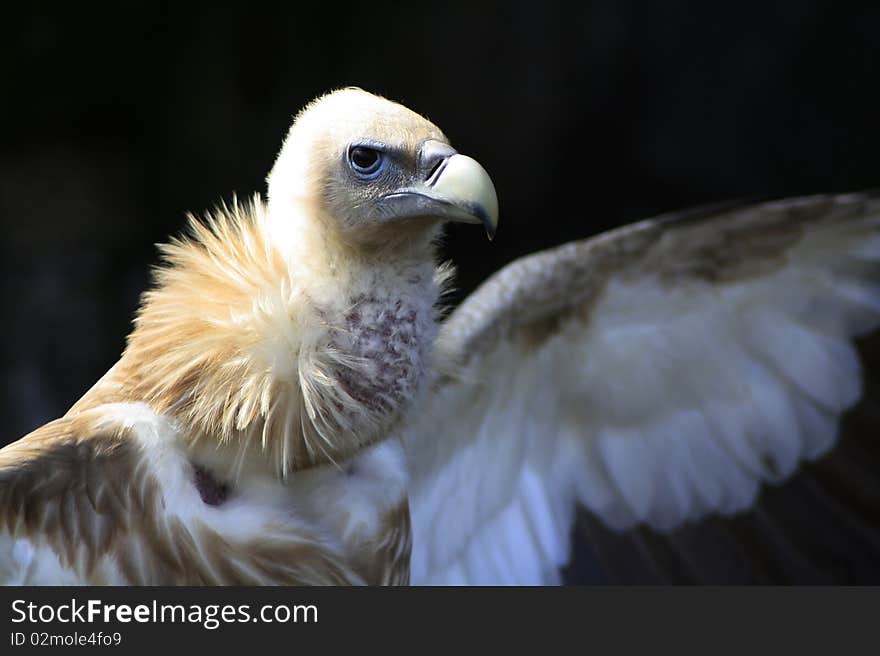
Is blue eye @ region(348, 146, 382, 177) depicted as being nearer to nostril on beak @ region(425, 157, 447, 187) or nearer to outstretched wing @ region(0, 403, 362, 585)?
nostril on beak @ region(425, 157, 447, 187)

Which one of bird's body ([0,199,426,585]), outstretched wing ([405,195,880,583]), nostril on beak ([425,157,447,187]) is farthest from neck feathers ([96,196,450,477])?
outstretched wing ([405,195,880,583])

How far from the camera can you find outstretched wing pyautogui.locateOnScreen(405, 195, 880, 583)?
2.23 meters

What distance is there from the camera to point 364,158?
175cm

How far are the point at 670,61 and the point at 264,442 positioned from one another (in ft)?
12.0

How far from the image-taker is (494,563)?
2.66m

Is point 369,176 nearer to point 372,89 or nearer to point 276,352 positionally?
point 276,352

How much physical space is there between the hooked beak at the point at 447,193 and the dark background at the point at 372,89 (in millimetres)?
3169

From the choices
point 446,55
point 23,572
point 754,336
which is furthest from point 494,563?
point 446,55

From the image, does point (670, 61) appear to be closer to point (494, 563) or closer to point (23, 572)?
point (494, 563)

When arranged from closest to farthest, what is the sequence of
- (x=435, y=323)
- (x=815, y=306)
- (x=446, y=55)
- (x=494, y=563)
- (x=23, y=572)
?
(x=23, y=572) < (x=435, y=323) < (x=815, y=306) < (x=494, y=563) < (x=446, y=55)

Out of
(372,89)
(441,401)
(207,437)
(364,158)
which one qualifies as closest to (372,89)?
(372,89)

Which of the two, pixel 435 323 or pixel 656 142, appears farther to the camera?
pixel 656 142

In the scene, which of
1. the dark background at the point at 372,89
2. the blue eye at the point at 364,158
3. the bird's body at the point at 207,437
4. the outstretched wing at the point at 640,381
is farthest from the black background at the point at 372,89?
the blue eye at the point at 364,158

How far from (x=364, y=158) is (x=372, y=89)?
3.16 m
